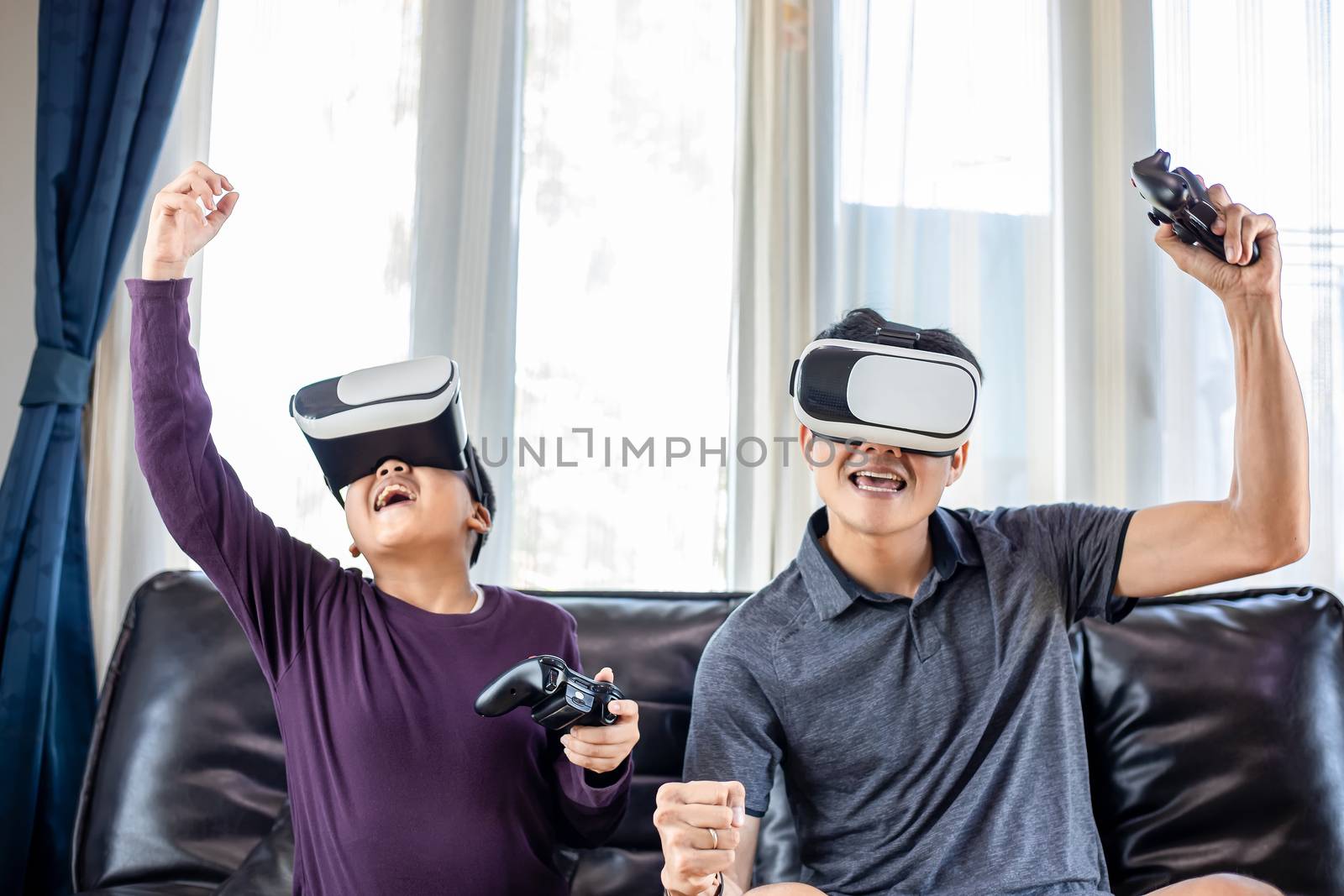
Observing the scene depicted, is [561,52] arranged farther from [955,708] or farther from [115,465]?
[955,708]

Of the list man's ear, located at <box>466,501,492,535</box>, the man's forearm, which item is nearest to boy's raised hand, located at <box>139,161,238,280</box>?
man's ear, located at <box>466,501,492,535</box>

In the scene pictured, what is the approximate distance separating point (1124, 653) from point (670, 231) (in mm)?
1153

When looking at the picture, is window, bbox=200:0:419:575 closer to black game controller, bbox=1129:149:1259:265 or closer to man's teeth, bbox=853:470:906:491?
man's teeth, bbox=853:470:906:491

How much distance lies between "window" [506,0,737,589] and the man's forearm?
1030mm

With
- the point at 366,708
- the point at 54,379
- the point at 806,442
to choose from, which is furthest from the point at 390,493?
the point at 54,379

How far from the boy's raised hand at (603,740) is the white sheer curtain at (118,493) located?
1235 millimetres

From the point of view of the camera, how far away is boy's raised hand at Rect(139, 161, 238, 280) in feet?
4.19

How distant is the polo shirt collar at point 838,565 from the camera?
140cm

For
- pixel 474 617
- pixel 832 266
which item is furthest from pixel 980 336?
pixel 474 617

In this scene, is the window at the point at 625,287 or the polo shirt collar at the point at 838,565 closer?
the polo shirt collar at the point at 838,565

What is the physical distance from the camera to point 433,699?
1.31m

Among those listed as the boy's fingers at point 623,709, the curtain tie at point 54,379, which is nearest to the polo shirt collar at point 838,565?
the boy's fingers at point 623,709

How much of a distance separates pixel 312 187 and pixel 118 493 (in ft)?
2.31

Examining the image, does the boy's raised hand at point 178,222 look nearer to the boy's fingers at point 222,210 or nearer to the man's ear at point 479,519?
the boy's fingers at point 222,210
